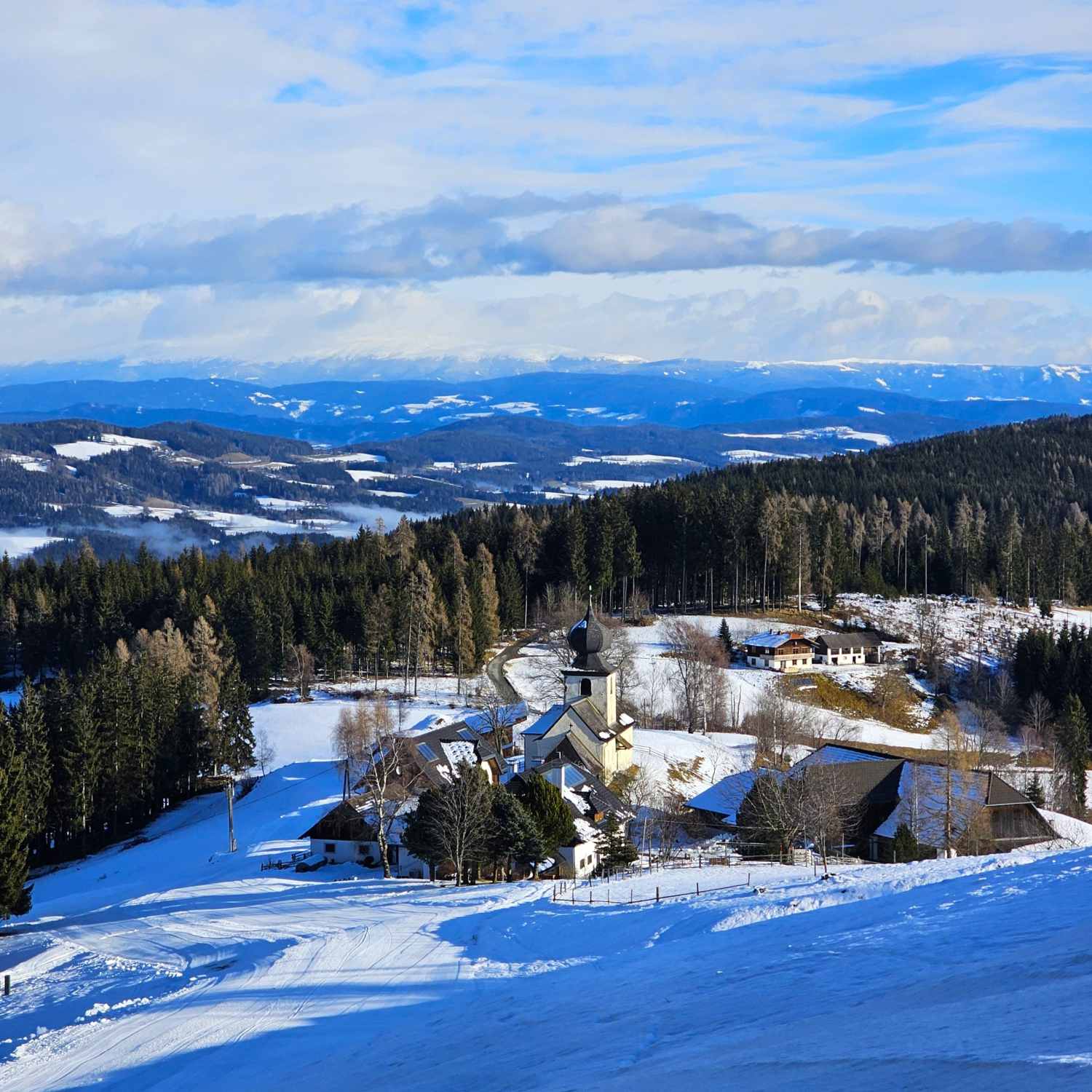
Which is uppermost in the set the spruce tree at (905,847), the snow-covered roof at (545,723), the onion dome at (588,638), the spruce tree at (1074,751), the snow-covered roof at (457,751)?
the onion dome at (588,638)

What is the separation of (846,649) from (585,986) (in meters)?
69.1

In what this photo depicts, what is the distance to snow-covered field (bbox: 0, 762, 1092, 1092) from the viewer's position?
17641 mm

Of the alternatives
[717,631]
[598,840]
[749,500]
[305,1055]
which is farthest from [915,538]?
[305,1055]

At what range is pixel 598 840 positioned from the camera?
45.9 metres

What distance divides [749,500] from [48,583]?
63.5 m

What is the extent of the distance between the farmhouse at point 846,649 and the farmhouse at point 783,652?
0.71m

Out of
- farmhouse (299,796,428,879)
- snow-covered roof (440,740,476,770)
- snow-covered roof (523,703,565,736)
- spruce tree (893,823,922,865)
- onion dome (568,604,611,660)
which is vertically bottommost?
spruce tree (893,823,922,865)

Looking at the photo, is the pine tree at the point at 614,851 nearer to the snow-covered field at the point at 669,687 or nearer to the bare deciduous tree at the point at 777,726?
the bare deciduous tree at the point at 777,726

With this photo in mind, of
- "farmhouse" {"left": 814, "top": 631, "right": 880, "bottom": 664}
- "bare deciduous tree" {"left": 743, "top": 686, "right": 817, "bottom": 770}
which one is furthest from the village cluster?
"farmhouse" {"left": 814, "top": 631, "right": 880, "bottom": 664}

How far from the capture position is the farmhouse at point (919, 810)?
46344 millimetres

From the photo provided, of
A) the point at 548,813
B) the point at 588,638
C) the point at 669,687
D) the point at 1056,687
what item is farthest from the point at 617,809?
the point at 1056,687

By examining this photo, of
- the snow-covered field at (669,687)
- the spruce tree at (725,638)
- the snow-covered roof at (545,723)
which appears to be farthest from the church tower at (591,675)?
the spruce tree at (725,638)

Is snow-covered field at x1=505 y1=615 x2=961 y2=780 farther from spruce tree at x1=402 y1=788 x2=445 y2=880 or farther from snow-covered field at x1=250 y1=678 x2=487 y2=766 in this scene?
spruce tree at x1=402 y1=788 x2=445 y2=880

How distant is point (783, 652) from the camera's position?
88062 mm
